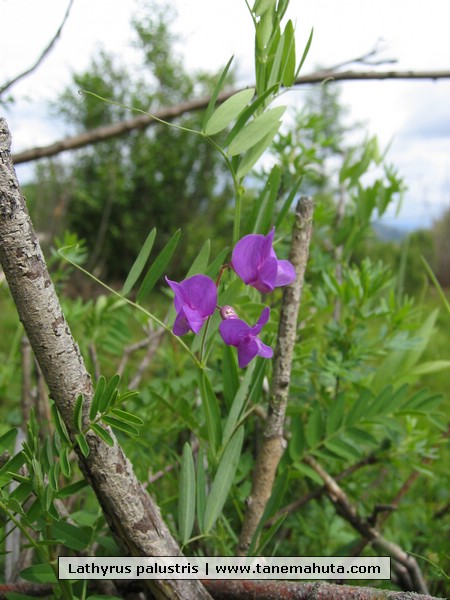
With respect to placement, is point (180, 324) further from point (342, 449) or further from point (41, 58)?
point (41, 58)

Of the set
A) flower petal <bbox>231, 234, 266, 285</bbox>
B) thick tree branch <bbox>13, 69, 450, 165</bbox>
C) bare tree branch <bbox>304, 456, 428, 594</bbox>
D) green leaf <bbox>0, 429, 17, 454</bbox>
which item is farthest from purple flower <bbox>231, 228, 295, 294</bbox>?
thick tree branch <bbox>13, 69, 450, 165</bbox>

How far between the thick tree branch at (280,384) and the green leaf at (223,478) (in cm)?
8

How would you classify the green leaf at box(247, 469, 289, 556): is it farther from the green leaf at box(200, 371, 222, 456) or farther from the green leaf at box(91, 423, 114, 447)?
the green leaf at box(91, 423, 114, 447)

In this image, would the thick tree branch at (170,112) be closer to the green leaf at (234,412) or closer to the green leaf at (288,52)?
the green leaf at (288,52)

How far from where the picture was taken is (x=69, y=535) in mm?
554

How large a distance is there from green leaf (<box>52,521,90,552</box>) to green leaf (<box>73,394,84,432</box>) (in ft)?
0.42

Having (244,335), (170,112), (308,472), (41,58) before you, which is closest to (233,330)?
(244,335)

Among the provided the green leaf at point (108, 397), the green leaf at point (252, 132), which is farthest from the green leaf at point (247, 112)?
the green leaf at point (108, 397)

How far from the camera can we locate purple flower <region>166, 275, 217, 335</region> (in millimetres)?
481

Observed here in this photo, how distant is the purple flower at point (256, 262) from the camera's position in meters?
0.49

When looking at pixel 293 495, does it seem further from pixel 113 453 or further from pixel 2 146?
pixel 2 146

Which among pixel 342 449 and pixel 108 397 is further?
pixel 342 449

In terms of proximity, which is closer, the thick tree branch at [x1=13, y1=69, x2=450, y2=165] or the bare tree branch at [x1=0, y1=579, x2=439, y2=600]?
the bare tree branch at [x1=0, y1=579, x2=439, y2=600]

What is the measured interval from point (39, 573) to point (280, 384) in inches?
10.8
